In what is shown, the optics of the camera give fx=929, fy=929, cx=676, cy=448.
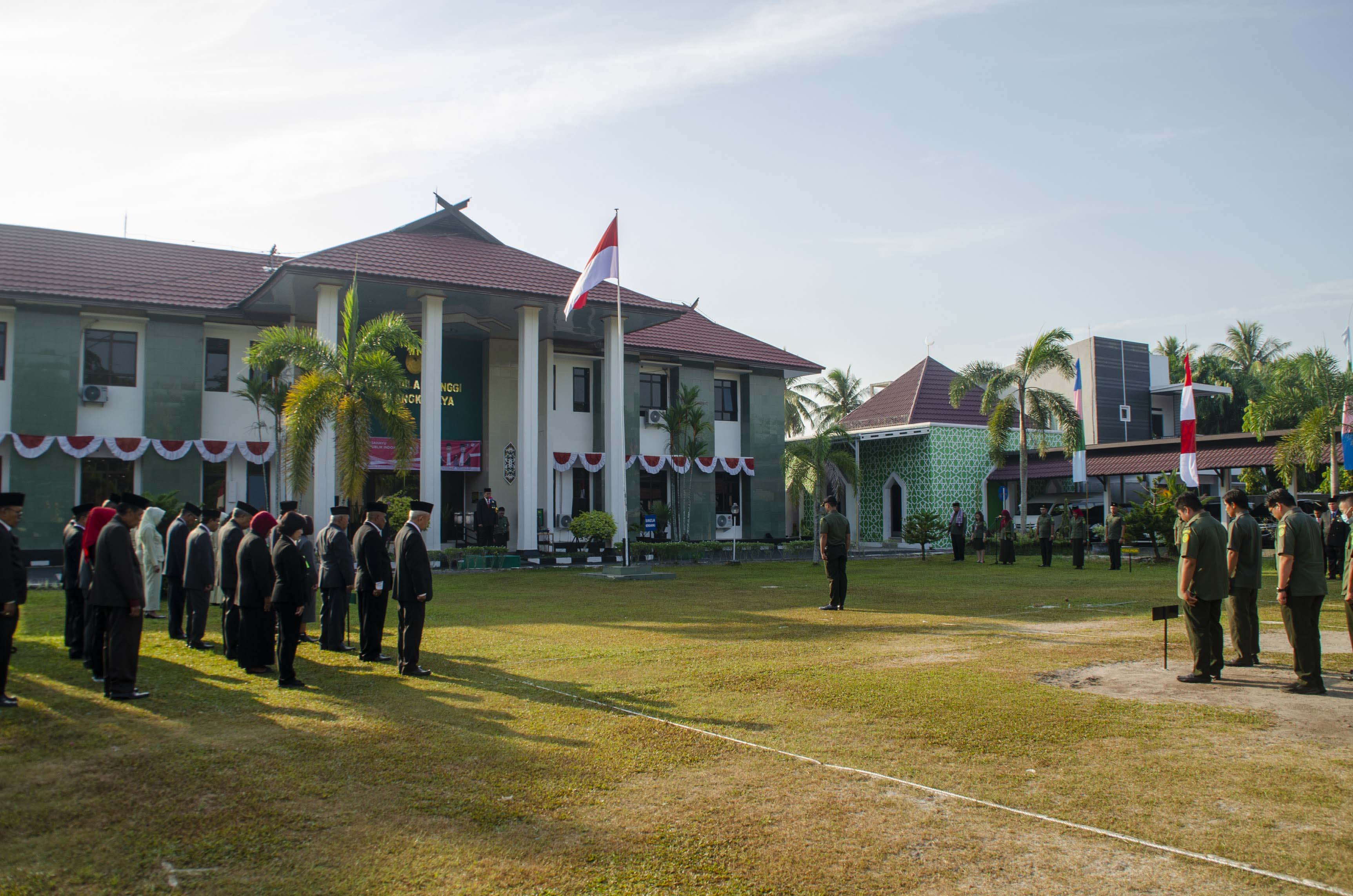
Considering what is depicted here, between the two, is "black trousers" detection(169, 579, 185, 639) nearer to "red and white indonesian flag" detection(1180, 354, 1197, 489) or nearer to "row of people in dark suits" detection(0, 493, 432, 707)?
"row of people in dark suits" detection(0, 493, 432, 707)

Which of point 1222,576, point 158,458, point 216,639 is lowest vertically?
point 216,639

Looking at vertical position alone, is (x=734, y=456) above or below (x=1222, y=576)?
above

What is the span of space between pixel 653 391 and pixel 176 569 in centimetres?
2110

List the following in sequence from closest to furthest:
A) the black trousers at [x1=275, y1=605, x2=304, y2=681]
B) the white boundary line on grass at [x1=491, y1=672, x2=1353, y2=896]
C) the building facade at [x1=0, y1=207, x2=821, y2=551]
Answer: the white boundary line on grass at [x1=491, y1=672, x2=1353, y2=896], the black trousers at [x1=275, y1=605, x2=304, y2=681], the building facade at [x1=0, y1=207, x2=821, y2=551]

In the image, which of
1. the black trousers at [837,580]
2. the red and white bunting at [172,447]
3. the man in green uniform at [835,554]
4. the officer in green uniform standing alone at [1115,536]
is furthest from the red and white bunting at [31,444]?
the officer in green uniform standing alone at [1115,536]

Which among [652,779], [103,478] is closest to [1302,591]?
[652,779]

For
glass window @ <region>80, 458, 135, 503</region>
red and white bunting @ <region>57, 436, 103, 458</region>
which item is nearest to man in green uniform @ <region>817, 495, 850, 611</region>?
glass window @ <region>80, 458, 135, 503</region>

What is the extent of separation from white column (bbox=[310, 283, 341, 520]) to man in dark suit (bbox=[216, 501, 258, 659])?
11.4 meters

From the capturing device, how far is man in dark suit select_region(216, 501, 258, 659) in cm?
948

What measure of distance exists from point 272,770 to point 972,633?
8.13m

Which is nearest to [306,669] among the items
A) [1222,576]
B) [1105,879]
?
[1105,879]

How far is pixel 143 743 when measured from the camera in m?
6.07

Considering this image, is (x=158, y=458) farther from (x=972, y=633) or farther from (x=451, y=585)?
(x=972, y=633)

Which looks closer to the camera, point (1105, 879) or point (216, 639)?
point (1105, 879)
